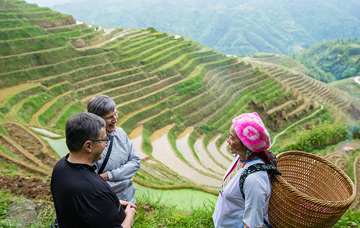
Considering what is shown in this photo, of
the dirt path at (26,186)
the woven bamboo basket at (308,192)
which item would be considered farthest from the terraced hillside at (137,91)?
the woven bamboo basket at (308,192)

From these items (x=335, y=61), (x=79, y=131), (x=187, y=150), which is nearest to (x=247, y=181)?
(x=79, y=131)

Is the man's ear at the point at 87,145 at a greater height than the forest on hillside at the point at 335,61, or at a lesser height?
greater

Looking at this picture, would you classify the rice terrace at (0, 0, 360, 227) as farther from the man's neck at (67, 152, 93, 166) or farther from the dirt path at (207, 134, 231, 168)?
the man's neck at (67, 152, 93, 166)

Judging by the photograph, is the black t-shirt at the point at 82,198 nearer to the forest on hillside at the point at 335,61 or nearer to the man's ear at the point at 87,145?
the man's ear at the point at 87,145

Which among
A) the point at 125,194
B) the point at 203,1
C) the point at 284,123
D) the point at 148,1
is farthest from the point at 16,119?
the point at 203,1

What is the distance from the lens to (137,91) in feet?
59.2

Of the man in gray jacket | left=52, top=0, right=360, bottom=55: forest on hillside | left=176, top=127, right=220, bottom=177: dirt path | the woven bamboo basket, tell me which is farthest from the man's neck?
left=52, top=0, right=360, bottom=55: forest on hillside

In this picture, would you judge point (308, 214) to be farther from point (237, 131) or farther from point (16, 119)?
point (16, 119)

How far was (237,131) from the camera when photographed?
5.80 feet

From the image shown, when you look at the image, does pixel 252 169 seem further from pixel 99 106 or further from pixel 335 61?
pixel 335 61

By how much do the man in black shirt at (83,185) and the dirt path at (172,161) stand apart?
9.54 metres

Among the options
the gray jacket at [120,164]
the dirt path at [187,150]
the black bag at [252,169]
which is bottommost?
the dirt path at [187,150]

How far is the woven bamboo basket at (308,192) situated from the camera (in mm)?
1631

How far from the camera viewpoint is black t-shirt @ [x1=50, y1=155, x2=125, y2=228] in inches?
56.2
